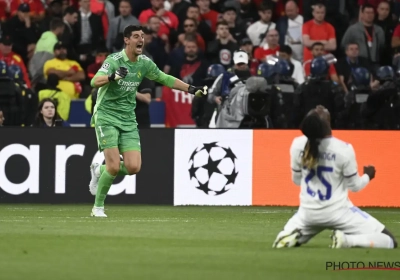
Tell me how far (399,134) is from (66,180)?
5.27 metres

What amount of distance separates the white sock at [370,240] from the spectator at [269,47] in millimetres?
11892

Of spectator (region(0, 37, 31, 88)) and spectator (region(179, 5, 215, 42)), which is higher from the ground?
spectator (region(179, 5, 215, 42))

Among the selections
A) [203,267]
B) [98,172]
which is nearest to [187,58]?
[98,172]

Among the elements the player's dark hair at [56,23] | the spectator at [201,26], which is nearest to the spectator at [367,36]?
the spectator at [201,26]

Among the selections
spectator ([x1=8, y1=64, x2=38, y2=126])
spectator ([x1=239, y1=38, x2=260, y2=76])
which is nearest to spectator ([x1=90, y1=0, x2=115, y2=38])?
spectator ([x1=239, y1=38, x2=260, y2=76])

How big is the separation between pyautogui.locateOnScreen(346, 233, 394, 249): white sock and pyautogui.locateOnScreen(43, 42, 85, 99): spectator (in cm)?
1207

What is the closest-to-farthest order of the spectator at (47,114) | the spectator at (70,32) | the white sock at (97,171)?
the white sock at (97,171)
the spectator at (47,114)
the spectator at (70,32)

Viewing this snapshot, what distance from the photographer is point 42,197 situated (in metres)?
18.3

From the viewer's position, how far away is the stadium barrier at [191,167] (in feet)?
60.2

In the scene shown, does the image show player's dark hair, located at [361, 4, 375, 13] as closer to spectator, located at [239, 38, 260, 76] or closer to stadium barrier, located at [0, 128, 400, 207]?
spectator, located at [239, 38, 260, 76]

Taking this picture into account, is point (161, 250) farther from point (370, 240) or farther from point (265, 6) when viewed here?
point (265, 6)

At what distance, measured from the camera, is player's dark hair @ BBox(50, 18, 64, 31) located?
75.4 feet

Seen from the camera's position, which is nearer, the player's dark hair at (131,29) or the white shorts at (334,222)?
the white shorts at (334,222)

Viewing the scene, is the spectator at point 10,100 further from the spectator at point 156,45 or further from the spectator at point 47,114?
the spectator at point 156,45
